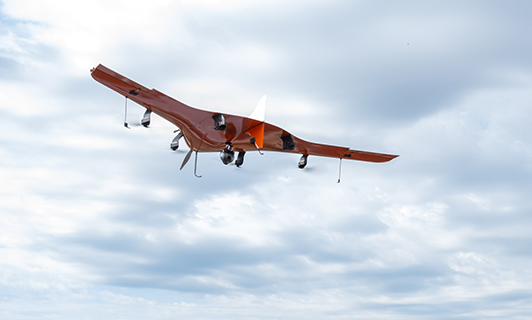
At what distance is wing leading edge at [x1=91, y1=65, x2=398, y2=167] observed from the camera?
39.1 meters

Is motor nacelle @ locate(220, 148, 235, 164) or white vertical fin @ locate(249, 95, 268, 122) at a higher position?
white vertical fin @ locate(249, 95, 268, 122)

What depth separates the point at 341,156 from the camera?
178ft

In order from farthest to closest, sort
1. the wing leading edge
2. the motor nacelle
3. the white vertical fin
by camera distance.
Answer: the motor nacelle → the white vertical fin → the wing leading edge

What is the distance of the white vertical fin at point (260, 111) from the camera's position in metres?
41.1

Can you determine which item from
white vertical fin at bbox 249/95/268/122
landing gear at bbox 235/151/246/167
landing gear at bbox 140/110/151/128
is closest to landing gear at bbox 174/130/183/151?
landing gear at bbox 235/151/246/167

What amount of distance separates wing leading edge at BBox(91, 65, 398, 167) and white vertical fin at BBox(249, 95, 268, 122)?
355 millimetres

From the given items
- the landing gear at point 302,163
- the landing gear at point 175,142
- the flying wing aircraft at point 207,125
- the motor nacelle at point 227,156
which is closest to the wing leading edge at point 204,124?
the flying wing aircraft at point 207,125

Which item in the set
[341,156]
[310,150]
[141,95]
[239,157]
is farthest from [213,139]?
[341,156]

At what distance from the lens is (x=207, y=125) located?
1662 inches

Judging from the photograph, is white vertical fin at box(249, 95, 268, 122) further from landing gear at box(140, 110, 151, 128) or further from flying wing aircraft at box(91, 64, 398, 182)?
landing gear at box(140, 110, 151, 128)

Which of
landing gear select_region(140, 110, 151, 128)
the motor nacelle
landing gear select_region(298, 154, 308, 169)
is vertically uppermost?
landing gear select_region(298, 154, 308, 169)

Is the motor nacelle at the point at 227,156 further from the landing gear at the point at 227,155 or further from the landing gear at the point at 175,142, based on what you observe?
the landing gear at the point at 175,142

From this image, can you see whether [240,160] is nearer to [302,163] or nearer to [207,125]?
[207,125]

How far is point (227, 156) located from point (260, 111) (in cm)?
511
